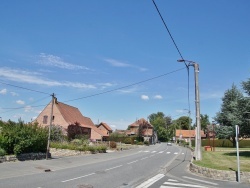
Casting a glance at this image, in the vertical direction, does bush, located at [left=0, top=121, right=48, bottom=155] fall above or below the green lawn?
above

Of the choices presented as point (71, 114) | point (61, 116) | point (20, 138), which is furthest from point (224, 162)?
point (71, 114)

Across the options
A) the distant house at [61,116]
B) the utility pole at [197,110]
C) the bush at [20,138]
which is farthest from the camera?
the distant house at [61,116]

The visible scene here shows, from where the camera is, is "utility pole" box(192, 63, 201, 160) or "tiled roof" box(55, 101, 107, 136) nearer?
"utility pole" box(192, 63, 201, 160)

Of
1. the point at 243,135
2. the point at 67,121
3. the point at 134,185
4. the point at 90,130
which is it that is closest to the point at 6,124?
the point at 134,185

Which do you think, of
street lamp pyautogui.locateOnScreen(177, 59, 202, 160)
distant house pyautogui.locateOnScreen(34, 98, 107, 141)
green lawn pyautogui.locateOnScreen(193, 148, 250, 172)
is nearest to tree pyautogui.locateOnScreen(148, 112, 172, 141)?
distant house pyautogui.locateOnScreen(34, 98, 107, 141)

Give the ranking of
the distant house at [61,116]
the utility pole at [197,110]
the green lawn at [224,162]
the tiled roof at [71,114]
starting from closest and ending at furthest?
the green lawn at [224,162] → the utility pole at [197,110] → the distant house at [61,116] → the tiled roof at [71,114]

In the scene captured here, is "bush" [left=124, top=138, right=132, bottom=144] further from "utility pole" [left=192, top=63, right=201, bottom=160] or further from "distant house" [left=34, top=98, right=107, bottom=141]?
"utility pole" [left=192, top=63, right=201, bottom=160]

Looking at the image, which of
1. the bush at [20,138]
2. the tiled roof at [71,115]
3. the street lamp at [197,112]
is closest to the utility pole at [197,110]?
the street lamp at [197,112]

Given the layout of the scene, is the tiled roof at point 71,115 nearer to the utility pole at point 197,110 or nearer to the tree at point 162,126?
the utility pole at point 197,110

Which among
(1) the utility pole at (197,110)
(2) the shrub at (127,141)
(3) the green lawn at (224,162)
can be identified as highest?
(1) the utility pole at (197,110)

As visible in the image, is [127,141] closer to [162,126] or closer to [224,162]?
[224,162]

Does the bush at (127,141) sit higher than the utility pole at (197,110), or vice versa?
the utility pole at (197,110)

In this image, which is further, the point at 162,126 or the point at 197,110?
the point at 162,126

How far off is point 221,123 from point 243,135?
2561 cm
